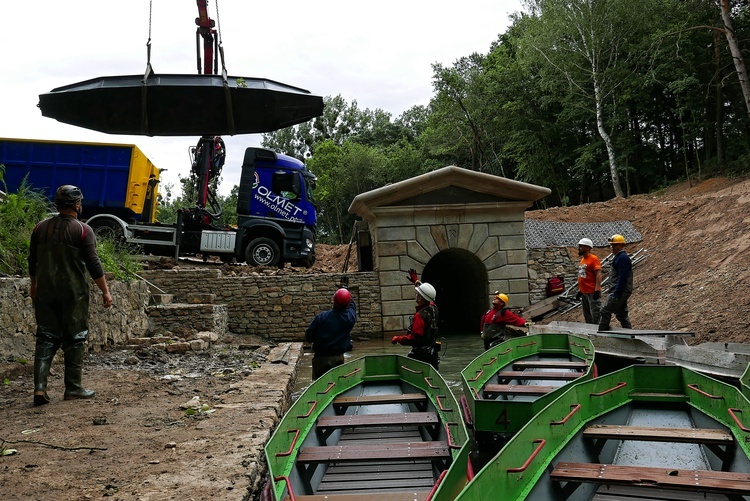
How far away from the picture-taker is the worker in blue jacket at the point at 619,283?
29.0 ft

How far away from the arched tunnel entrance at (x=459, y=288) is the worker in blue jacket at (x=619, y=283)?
293 inches

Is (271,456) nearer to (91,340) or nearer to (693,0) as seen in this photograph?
(91,340)

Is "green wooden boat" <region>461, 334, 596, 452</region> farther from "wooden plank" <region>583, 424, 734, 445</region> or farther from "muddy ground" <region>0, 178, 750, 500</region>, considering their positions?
"muddy ground" <region>0, 178, 750, 500</region>

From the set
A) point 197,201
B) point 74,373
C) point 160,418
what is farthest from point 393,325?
point 160,418

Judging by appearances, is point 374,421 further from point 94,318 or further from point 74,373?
point 94,318

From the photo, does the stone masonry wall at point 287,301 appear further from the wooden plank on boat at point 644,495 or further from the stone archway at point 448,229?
the wooden plank on boat at point 644,495

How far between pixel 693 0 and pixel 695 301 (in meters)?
17.8

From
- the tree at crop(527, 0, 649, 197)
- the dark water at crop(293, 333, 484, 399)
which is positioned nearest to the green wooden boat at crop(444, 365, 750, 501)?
the dark water at crop(293, 333, 484, 399)

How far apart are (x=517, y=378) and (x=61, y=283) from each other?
475 cm

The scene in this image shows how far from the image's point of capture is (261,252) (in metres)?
18.2

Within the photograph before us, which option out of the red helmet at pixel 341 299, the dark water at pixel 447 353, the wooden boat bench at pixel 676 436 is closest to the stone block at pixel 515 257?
the dark water at pixel 447 353

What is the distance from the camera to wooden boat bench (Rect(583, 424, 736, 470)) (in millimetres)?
3816

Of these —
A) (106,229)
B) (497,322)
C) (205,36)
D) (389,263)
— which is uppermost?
(205,36)

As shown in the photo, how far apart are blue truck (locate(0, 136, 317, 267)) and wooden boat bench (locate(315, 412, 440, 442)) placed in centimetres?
1315
